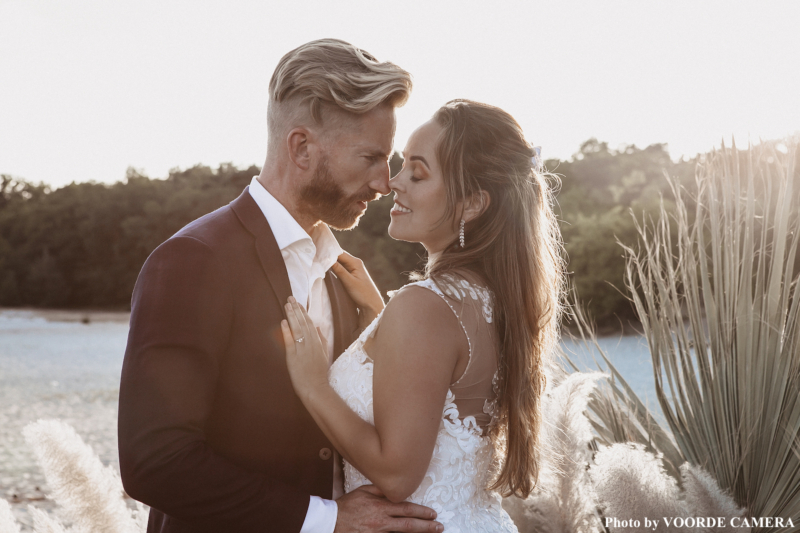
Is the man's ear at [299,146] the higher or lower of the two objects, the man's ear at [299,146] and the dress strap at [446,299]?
the higher

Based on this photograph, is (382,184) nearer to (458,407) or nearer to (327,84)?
(327,84)

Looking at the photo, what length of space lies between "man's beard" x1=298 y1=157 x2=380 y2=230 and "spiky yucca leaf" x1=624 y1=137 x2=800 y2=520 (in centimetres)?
143

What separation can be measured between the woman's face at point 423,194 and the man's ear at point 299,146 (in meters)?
0.39

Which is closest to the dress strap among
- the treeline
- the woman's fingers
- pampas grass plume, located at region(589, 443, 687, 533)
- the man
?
the man

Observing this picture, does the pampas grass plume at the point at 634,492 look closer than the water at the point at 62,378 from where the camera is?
Yes

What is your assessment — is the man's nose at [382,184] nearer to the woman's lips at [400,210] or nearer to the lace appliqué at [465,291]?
the woman's lips at [400,210]

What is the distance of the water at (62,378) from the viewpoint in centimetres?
949

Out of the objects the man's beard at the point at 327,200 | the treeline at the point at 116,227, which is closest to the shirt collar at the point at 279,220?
the man's beard at the point at 327,200

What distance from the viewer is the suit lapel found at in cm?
219

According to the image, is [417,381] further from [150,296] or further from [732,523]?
[732,523]

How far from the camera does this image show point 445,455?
2264 millimetres

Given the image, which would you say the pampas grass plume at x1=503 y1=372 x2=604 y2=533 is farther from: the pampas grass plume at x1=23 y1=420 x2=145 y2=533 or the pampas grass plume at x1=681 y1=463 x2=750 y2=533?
the pampas grass plume at x1=23 y1=420 x2=145 y2=533

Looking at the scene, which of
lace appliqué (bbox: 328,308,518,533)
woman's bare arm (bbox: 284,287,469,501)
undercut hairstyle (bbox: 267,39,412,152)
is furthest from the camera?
undercut hairstyle (bbox: 267,39,412,152)

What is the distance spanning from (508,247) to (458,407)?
653mm
